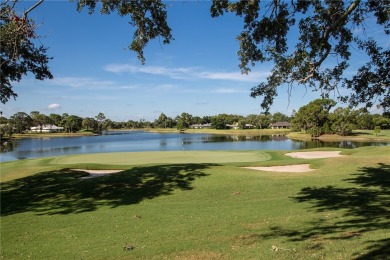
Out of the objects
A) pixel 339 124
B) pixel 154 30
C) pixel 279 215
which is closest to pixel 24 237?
pixel 154 30

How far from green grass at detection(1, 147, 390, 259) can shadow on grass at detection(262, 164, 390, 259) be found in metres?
0.02

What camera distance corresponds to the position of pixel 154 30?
8.55 meters

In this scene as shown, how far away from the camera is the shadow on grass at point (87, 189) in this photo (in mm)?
12742

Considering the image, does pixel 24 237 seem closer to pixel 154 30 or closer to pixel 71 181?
pixel 154 30

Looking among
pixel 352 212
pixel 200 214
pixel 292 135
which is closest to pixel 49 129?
pixel 292 135

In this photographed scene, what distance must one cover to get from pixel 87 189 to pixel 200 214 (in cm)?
671

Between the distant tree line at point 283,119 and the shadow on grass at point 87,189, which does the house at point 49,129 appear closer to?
the distant tree line at point 283,119

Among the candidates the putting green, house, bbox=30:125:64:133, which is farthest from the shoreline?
the putting green

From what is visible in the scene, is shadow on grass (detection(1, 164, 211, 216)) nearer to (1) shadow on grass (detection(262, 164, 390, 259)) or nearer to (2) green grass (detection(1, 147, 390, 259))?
(2) green grass (detection(1, 147, 390, 259))

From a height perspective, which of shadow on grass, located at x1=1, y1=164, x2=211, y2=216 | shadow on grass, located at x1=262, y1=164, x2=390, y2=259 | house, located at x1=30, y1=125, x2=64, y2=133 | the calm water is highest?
house, located at x1=30, y1=125, x2=64, y2=133

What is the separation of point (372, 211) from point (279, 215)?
103 inches

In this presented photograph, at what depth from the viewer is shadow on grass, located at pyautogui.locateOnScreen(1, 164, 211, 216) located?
1274cm

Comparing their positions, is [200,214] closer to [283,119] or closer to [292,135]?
[292,135]

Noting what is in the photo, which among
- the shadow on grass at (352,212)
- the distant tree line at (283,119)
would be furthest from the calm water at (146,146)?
the shadow on grass at (352,212)
